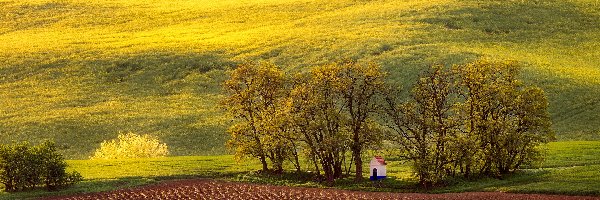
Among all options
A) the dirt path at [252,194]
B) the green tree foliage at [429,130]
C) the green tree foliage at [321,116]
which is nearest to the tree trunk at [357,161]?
the green tree foliage at [321,116]

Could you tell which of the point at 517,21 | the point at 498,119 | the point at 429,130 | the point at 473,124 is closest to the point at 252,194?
the point at 429,130

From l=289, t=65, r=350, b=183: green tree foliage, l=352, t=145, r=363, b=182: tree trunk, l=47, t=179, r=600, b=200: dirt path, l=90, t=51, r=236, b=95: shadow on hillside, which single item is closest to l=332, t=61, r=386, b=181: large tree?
l=352, t=145, r=363, b=182: tree trunk

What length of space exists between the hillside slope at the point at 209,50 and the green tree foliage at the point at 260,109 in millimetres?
19145

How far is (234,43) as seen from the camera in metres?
124

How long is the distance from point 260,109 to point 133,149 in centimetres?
1879

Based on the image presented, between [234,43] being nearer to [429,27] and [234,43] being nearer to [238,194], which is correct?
[429,27]

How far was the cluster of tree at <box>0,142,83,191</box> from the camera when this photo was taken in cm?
5719

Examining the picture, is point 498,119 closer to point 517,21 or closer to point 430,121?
point 430,121

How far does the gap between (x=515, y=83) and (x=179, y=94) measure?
51.2 m

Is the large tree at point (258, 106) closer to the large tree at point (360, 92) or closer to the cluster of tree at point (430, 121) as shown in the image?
the cluster of tree at point (430, 121)

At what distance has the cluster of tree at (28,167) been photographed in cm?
5719

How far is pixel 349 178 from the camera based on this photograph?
204 feet

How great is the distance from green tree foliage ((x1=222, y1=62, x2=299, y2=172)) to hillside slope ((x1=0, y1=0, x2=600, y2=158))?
62.8 ft

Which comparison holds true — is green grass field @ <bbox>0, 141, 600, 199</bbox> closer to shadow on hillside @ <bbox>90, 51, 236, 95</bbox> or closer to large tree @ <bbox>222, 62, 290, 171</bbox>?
large tree @ <bbox>222, 62, 290, 171</bbox>
